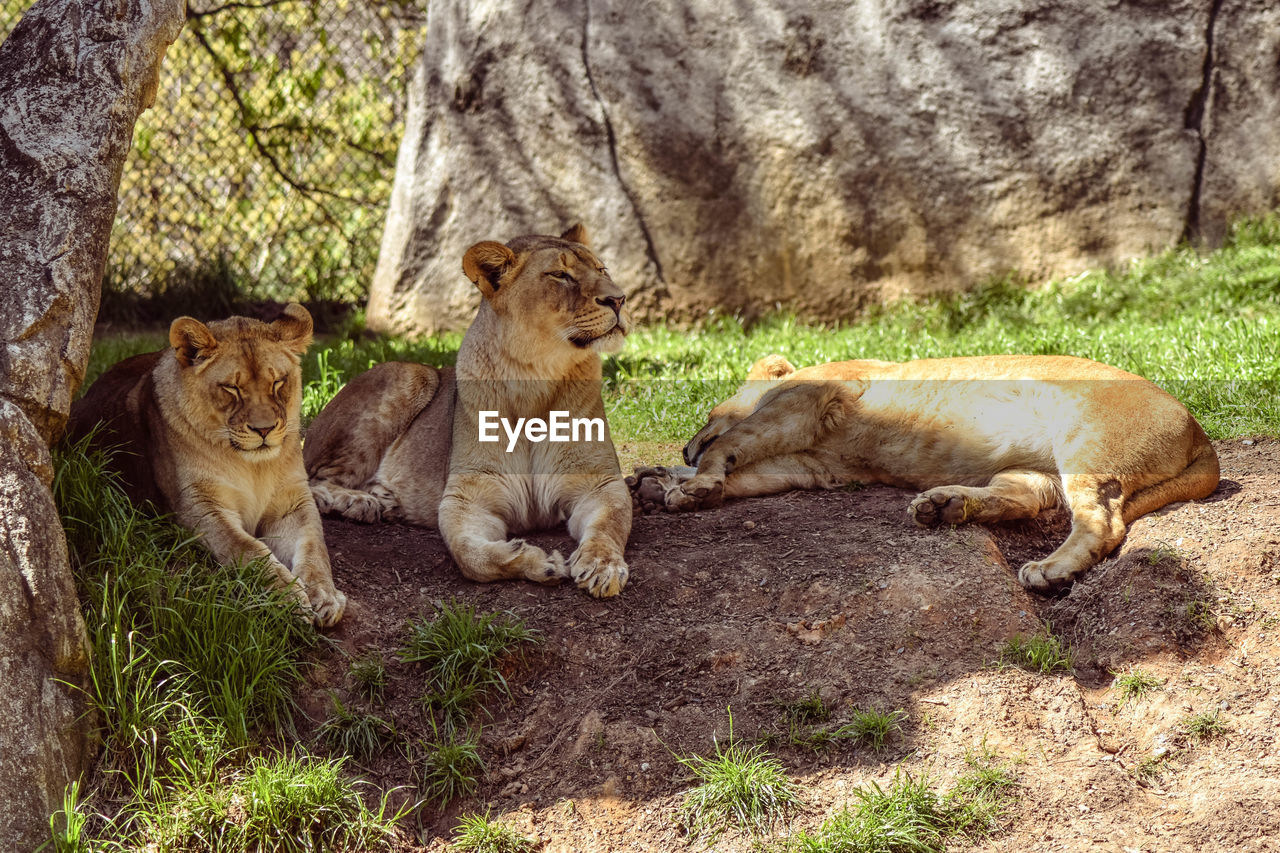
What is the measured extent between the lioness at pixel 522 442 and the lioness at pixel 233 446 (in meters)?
0.59

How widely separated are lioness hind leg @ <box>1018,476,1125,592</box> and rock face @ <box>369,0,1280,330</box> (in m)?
4.01

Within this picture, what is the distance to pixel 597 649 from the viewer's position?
4.32 meters

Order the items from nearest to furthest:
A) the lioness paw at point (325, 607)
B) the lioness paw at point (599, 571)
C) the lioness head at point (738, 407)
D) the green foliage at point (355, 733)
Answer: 1. the green foliage at point (355, 733)
2. the lioness paw at point (325, 607)
3. the lioness paw at point (599, 571)
4. the lioness head at point (738, 407)

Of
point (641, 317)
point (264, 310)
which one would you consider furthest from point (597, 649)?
point (264, 310)

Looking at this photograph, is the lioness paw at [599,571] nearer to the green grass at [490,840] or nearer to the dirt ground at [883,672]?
the dirt ground at [883,672]

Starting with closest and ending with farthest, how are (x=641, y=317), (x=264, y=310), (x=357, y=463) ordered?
(x=357, y=463) → (x=641, y=317) → (x=264, y=310)

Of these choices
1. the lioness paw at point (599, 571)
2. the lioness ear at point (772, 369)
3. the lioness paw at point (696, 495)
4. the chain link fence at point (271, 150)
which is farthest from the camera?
the chain link fence at point (271, 150)

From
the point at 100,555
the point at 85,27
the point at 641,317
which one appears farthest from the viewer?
the point at 641,317

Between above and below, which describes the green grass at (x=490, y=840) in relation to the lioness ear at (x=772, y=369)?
below

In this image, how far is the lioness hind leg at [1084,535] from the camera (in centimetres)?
460

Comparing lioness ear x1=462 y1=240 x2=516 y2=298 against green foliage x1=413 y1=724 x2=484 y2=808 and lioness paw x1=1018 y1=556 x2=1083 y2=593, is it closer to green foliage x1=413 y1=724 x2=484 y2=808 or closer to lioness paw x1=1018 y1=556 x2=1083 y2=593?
green foliage x1=413 y1=724 x2=484 y2=808

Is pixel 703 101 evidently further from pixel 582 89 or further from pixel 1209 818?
pixel 1209 818

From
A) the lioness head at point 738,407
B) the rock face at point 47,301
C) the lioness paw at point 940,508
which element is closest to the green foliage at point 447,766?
the rock face at point 47,301

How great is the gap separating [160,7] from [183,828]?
9.69 feet
